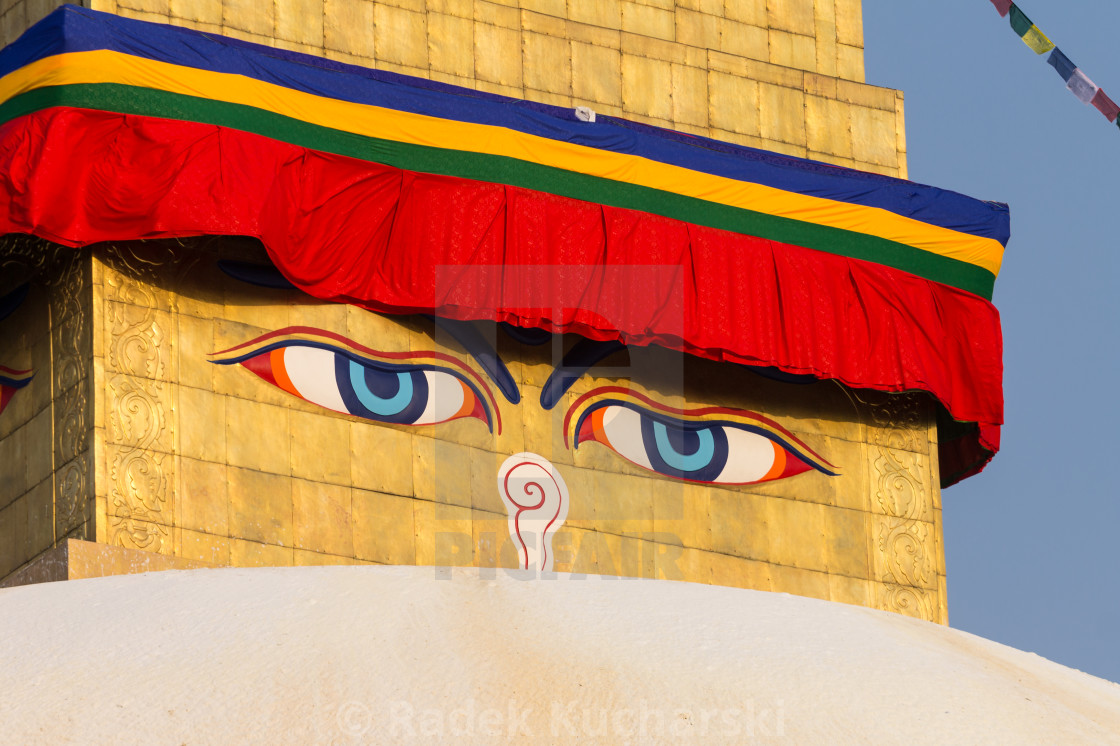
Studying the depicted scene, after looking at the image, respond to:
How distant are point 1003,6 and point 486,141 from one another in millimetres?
6972

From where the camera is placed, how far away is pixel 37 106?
717 inches

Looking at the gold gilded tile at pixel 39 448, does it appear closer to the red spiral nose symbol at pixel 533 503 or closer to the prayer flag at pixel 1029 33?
the red spiral nose symbol at pixel 533 503

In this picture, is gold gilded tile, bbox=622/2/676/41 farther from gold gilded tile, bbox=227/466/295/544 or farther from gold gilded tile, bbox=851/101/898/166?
gold gilded tile, bbox=227/466/295/544

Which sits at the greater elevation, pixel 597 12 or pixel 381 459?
pixel 597 12

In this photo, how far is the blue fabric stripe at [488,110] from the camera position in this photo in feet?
60.7

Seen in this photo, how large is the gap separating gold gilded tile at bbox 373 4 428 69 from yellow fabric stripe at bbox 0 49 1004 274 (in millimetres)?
1407

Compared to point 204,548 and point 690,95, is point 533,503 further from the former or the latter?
point 690,95

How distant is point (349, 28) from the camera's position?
2058 cm

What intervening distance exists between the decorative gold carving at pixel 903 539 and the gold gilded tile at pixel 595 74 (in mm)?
4890

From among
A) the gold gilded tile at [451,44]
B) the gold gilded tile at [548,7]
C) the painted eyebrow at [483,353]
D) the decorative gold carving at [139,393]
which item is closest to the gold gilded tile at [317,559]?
the decorative gold carving at [139,393]

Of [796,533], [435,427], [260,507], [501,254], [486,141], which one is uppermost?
[486,141]

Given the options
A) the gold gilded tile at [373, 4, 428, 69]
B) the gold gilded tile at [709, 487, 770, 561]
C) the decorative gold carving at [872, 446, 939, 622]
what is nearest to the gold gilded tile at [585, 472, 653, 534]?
the gold gilded tile at [709, 487, 770, 561]

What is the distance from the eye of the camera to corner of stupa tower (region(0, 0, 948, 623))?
18141mm

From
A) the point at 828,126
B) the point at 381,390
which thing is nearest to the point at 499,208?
the point at 381,390
